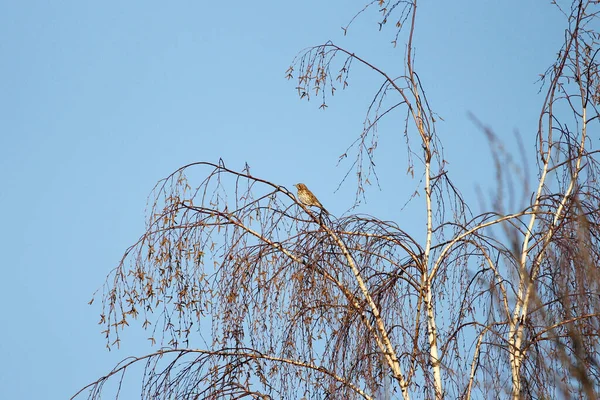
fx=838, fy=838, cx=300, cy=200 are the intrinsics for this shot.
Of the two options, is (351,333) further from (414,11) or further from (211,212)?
(414,11)

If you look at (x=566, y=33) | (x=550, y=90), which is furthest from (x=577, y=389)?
(x=566, y=33)

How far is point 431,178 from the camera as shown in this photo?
11.2 ft

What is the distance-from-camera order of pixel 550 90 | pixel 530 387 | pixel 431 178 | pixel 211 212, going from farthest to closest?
1. pixel 550 90
2. pixel 431 178
3. pixel 211 212
4. pixel 530 387

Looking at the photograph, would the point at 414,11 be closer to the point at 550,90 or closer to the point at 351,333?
the point at 550,90

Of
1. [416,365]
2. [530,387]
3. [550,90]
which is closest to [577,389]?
[530,387]

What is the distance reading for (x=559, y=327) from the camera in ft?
10.5

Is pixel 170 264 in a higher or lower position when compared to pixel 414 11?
lower

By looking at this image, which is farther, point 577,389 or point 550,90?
point 550,90

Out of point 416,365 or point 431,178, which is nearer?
point 416,365

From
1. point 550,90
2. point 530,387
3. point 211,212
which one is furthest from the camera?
point 550,90

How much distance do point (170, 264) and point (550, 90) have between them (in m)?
1.80

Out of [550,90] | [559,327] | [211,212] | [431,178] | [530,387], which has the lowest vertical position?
[530,387]

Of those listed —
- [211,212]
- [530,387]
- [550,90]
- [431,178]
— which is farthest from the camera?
[550,90]

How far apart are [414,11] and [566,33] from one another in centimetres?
69
